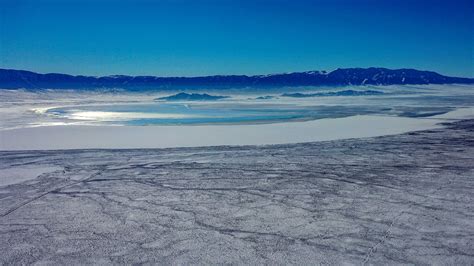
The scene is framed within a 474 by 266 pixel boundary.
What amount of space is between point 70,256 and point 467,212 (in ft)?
13.8

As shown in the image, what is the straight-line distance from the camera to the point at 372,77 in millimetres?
90500

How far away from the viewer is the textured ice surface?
407cm

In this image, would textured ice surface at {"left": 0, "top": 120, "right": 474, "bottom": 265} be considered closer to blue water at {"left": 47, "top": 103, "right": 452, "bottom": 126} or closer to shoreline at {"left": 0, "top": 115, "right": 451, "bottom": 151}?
shoreline at {"left": 0, "top": 115, "right": 451, "bottom": 151}

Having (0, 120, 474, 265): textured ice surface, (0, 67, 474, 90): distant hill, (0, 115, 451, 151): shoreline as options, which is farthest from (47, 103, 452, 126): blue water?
(0, 67, 474, 90): distant hill

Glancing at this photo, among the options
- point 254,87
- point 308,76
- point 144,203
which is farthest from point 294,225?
point 308,76

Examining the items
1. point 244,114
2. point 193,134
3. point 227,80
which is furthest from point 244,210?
point 227,80

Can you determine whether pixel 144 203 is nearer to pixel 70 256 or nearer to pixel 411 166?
pixel 70 256

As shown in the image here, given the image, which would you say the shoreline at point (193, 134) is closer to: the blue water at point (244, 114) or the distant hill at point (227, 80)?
the blue water at point (244, 114)

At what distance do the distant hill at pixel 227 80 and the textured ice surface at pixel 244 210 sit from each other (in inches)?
2389

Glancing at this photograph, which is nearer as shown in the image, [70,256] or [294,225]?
[70,256]

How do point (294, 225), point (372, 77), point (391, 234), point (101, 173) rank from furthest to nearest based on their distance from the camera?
point (372, 77)
point (101, 173)
point (294, 225)
point (391, 234)

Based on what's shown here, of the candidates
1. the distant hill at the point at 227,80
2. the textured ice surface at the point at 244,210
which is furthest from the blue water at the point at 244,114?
the distant hill at the point at 227,80

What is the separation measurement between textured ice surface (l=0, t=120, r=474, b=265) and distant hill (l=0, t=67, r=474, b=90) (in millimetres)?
60680

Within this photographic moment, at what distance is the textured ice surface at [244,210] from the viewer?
13.4ft
